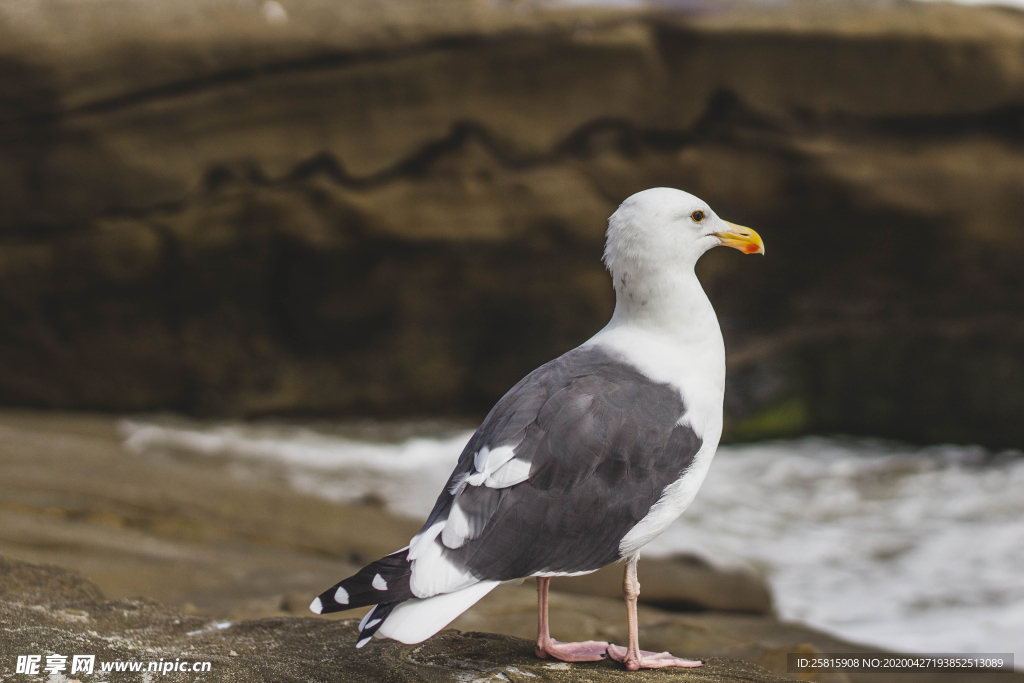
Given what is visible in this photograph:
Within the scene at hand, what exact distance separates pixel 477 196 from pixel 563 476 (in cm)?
472

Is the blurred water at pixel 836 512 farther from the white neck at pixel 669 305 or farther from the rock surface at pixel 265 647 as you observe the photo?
the white neck at pixel 669 305

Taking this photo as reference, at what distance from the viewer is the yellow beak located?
7.70 feet

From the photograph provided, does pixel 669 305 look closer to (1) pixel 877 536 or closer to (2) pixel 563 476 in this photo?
(2) pixel 563 476

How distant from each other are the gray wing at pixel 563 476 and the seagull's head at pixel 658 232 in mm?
301

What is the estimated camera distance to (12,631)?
2.19 meters

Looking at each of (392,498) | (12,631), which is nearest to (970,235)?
(392,498)

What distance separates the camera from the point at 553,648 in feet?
7.34

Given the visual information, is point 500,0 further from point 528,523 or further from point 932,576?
point 528,523

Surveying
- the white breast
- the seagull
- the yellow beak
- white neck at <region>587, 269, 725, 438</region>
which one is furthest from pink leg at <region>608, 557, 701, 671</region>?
the yellow beak

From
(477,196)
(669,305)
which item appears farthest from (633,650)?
(477,196)

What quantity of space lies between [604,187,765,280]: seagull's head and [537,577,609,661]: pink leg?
32.6 inches

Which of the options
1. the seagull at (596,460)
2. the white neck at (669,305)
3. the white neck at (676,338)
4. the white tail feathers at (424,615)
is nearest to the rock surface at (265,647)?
the seagull at (596,460)

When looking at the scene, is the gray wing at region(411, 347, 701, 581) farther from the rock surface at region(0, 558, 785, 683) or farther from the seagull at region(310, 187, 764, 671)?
the rock surface at region(0, 558, 785, 683)

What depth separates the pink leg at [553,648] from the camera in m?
2.22
